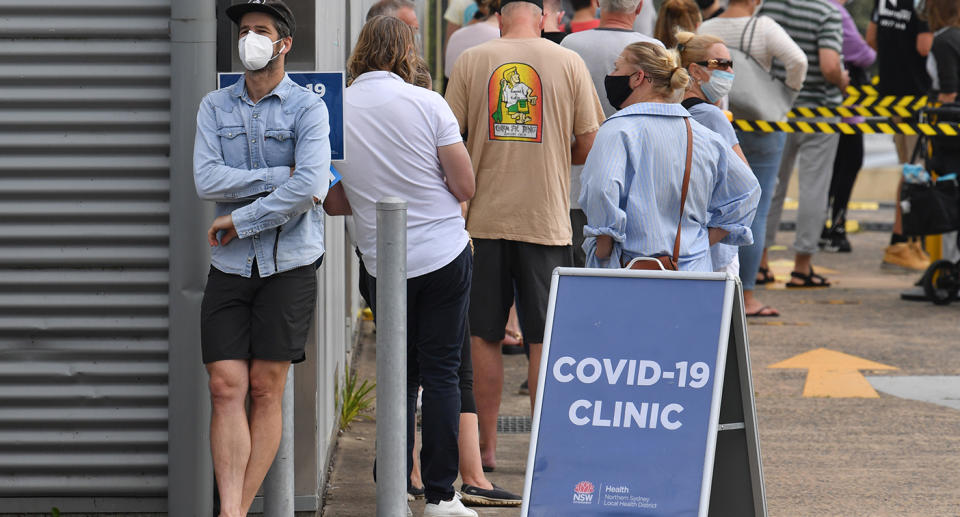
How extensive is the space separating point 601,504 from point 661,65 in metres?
1.70

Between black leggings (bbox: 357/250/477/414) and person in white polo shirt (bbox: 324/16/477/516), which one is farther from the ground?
person in white polo shirt (bbox: 324/16/477/516)

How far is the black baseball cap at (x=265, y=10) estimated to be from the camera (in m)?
4.66

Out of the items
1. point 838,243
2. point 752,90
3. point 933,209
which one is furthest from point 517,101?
point 838,243

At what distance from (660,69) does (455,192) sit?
90cm

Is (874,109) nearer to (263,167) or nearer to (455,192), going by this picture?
(455,192)

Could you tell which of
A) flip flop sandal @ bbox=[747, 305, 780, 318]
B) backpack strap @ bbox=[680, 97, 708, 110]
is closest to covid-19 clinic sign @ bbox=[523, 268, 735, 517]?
backpack strap @ bbox=[680, 97, 708, 110]

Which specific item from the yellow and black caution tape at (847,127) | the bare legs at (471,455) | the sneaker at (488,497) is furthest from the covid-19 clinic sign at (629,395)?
the yellow and black caution tape at (847,127)

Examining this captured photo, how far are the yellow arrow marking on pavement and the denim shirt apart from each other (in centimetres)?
424

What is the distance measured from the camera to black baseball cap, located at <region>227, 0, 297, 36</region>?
4.66m

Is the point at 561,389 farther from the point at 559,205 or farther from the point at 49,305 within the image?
the point at 49,305

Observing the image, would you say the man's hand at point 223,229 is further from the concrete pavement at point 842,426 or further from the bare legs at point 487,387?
the bare legs at point 487,387

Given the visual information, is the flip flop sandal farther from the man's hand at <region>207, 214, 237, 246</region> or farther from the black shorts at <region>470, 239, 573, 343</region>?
the man's hand at <region>207, 214, 237, 246</region>

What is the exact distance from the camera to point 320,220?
4898mm

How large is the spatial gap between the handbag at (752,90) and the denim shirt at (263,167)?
5098 mm
